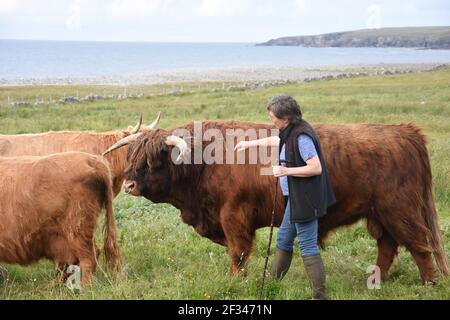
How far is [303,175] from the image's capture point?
4875 millimetres

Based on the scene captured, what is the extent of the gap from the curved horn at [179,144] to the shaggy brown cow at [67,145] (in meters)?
3.14

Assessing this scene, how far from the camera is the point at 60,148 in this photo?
31.4 ft

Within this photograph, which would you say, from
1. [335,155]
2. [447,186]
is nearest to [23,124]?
[447,186]

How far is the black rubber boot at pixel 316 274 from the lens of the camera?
5129 millimetres

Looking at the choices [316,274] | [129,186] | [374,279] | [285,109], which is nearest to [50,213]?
[129,186]

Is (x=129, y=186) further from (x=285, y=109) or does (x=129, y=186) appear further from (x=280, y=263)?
(x=285, y=109)

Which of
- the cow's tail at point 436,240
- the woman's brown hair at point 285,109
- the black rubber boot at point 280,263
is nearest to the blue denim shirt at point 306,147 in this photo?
the woman's brown hair at point 285,109

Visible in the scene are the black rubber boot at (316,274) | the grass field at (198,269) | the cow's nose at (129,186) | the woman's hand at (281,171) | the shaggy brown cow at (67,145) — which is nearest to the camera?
the woman's hand at (281,171)

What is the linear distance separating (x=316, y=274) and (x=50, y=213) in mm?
2571

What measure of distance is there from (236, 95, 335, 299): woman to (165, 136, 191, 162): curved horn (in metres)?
1.39

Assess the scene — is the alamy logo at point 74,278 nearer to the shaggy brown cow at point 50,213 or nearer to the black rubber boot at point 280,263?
the shaggy brown cow at point 50,213

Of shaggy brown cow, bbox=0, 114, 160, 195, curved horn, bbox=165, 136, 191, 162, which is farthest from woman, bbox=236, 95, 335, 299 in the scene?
shaggy brown cow, bbox=0, 114, 160, 195

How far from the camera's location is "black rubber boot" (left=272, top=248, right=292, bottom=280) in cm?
568
